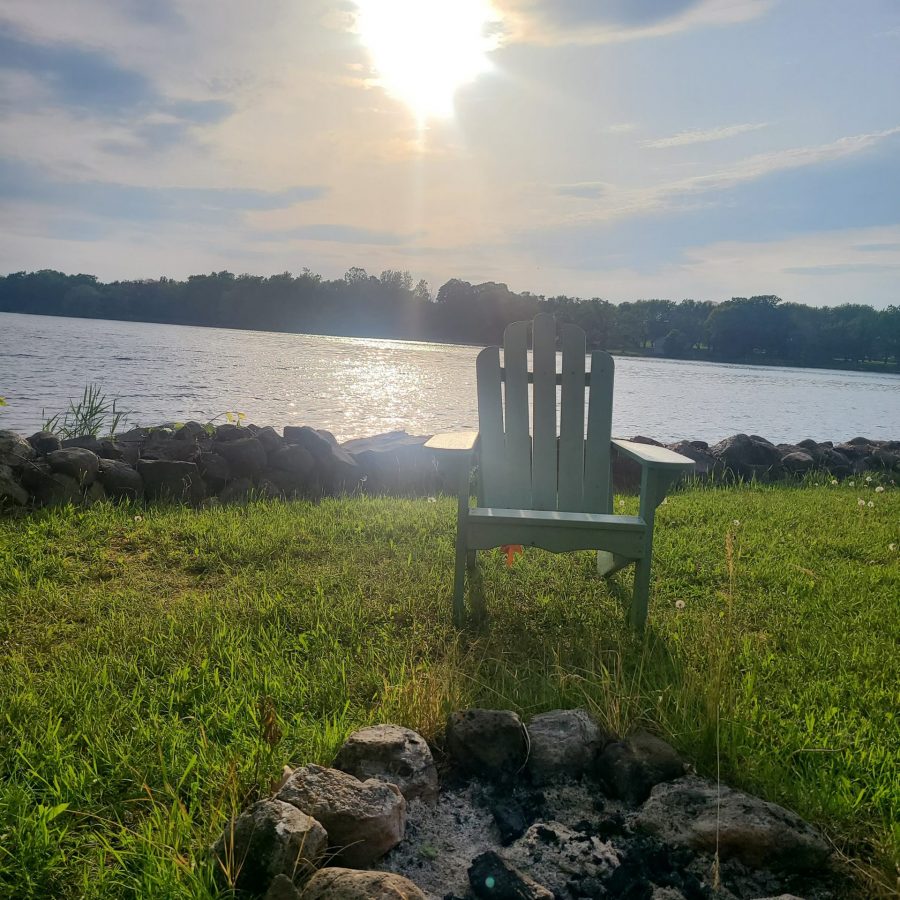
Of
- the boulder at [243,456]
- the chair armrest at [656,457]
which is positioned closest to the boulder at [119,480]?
the boulder at [243,456]

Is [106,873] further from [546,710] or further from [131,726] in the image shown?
[546,710]

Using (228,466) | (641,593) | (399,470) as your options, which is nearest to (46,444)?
(228,466)

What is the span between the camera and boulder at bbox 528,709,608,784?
1.73 meters

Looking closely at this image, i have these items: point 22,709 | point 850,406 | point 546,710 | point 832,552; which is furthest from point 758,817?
point 850,406

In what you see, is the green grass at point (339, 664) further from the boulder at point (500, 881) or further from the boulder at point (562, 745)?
the boulder at point (500, 881)

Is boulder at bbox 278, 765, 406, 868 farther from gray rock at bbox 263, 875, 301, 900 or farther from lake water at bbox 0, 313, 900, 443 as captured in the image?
lake water at bbox 0, 313, 900, 443

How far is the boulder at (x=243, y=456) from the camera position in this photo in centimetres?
541

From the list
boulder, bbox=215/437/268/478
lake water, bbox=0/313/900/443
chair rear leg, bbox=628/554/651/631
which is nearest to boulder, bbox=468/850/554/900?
chair rear leg, bbox=628/554/651/631

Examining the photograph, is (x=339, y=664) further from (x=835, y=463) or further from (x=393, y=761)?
(x=835, y=463)

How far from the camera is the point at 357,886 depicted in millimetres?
1227

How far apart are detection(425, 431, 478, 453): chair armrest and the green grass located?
72 centimetres

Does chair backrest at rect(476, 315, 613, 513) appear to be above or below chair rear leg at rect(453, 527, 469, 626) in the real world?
above

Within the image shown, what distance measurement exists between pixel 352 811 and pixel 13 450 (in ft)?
13.3

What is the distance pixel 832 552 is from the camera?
4.21 metres
